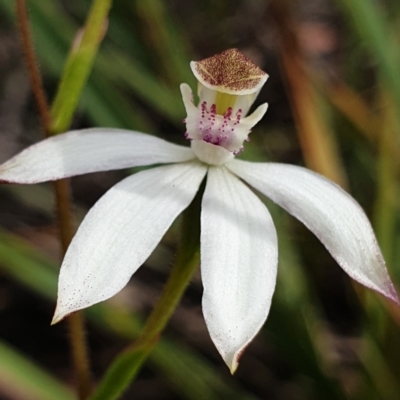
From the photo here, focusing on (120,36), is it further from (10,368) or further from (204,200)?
(204,200)

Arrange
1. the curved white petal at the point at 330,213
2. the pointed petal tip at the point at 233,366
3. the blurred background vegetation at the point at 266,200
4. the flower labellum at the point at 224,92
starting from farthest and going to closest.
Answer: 1. the blurred background vegetation at the point at 266,200
2. the flower labellum at the point at 224,92
3. the curved white petal at the point at 330,213
4. the pointed petal tip at the point at 233,366

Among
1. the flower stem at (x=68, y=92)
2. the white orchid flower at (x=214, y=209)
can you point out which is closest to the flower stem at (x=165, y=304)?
the white orchid flower at (x=214, y=209)

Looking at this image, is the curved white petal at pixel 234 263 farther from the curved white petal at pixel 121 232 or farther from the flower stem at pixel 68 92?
the flower stem at pixel 68 92

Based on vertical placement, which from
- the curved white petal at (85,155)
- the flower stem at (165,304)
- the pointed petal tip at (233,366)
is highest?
the curved white petal at (85,155)

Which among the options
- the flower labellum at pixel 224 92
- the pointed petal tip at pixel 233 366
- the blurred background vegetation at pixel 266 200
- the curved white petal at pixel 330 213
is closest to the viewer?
the pointed petal tip at pixel 233 366

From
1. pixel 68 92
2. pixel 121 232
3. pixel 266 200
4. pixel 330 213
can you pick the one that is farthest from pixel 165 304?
pixel 266 200

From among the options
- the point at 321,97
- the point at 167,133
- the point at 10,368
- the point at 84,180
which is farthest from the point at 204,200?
the point at 167,133

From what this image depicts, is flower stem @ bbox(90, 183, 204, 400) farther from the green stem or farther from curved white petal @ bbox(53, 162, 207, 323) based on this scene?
the green stem
